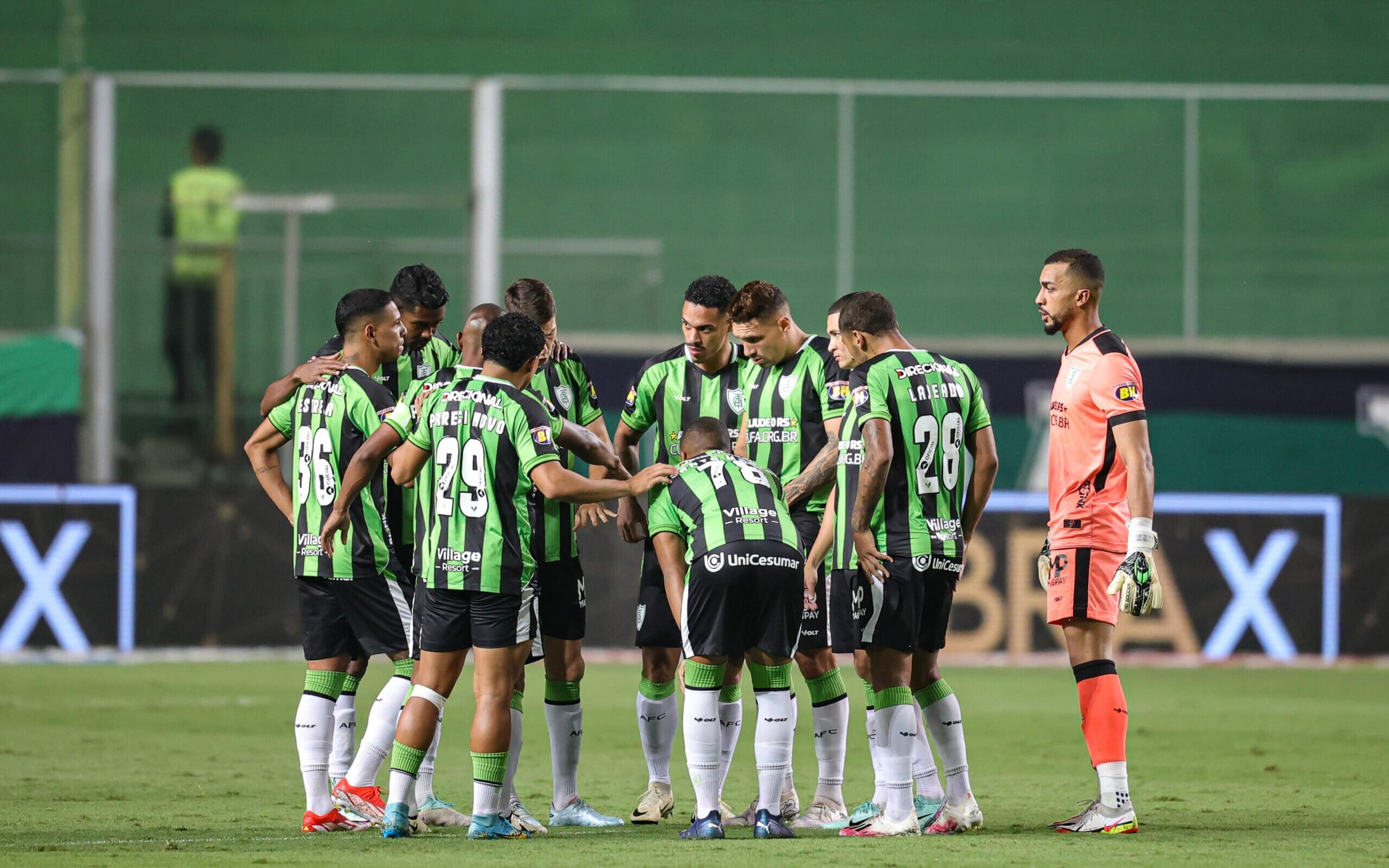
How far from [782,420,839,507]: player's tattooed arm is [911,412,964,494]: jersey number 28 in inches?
18.3

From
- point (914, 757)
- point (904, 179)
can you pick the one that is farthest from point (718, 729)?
point (904, 179)

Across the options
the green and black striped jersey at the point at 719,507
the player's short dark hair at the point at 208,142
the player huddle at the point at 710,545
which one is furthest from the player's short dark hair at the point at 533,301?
the player's short dark hair at the point at 208,142

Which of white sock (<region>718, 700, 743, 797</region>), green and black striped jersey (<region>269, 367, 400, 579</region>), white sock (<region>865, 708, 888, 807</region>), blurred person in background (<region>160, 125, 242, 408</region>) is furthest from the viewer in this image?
blurred person in background (<region>160, 125, 242, 408</region>)

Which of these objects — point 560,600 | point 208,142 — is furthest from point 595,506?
point 208,142

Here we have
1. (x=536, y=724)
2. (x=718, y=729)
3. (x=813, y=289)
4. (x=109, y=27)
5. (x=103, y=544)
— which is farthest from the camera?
(x=109, y=27)

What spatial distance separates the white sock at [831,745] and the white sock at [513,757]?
1.20 m

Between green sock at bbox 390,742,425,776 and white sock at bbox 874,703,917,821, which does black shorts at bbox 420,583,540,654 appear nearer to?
green sock at bbox 390,742,425,776

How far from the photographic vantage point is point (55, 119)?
15195 millimetres

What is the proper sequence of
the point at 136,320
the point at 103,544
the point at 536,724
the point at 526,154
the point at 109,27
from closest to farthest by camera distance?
the point at 536,724 < the point at 103,544 < the point at 136,320 < the point at 526,154 < the point at 109,27

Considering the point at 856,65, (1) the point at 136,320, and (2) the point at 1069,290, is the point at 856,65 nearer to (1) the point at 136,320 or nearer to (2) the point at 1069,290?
(1) the point at 136,320

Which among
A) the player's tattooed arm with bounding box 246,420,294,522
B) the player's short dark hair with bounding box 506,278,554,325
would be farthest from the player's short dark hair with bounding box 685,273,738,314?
the player's tattooed arm with bounding box 246,420,294,522

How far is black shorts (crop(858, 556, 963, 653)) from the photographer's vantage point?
6691 mm

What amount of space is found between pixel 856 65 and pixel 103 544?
12.8m

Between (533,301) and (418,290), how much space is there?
543 millimetres
